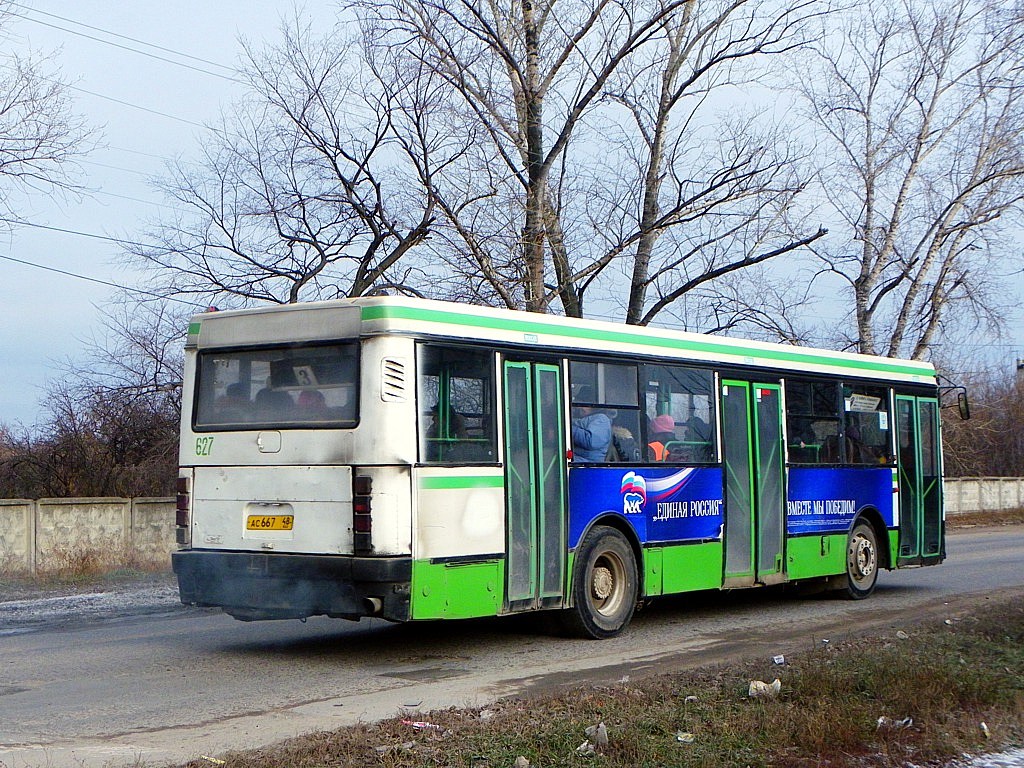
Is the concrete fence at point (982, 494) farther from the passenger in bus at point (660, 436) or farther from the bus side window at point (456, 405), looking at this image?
the bus side window at point (456, 405)

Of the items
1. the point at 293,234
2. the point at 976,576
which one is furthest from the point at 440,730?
the point at 293,234

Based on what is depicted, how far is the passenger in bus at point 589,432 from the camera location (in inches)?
423

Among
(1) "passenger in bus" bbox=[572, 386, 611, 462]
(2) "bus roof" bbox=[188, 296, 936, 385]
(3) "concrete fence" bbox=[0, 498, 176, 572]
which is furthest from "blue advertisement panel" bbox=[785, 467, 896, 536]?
(3) "concrete fence" bbox=[0, 498, 176, 572]

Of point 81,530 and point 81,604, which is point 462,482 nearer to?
→ point 81,604

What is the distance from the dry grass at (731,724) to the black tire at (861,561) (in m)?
6.01

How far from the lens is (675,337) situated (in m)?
12.1

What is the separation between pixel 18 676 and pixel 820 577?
30.1 feet

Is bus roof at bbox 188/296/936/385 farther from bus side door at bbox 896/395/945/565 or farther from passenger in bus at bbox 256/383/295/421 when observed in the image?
bus side door at bbox 896/395/945/565

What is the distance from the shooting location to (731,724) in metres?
6.64

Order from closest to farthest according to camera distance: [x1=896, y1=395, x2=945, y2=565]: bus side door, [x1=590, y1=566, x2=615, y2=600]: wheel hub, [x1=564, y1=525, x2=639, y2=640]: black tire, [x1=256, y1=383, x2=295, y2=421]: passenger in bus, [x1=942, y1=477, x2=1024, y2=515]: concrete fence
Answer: [x1=256, y1=383, x2=295, y2=421]: passenger in bus
[x1=564, y1=525, x2=639, y2=640]: black tire
[x1=590, y1=566, x2=615, y2=600]: wheel hub
[x1=896, y1=395, x2=945, y2=565]: bus side door
[x1=942, y1=477, x2=1024, y2=515]: concrete fence

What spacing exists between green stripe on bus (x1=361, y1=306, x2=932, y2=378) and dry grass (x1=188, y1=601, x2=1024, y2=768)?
322 centimetres

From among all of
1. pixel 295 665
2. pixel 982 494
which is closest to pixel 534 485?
pixel 295 665

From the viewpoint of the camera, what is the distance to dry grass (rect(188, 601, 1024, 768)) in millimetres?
6012

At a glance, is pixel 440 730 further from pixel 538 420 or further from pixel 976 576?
pixel 976 576
